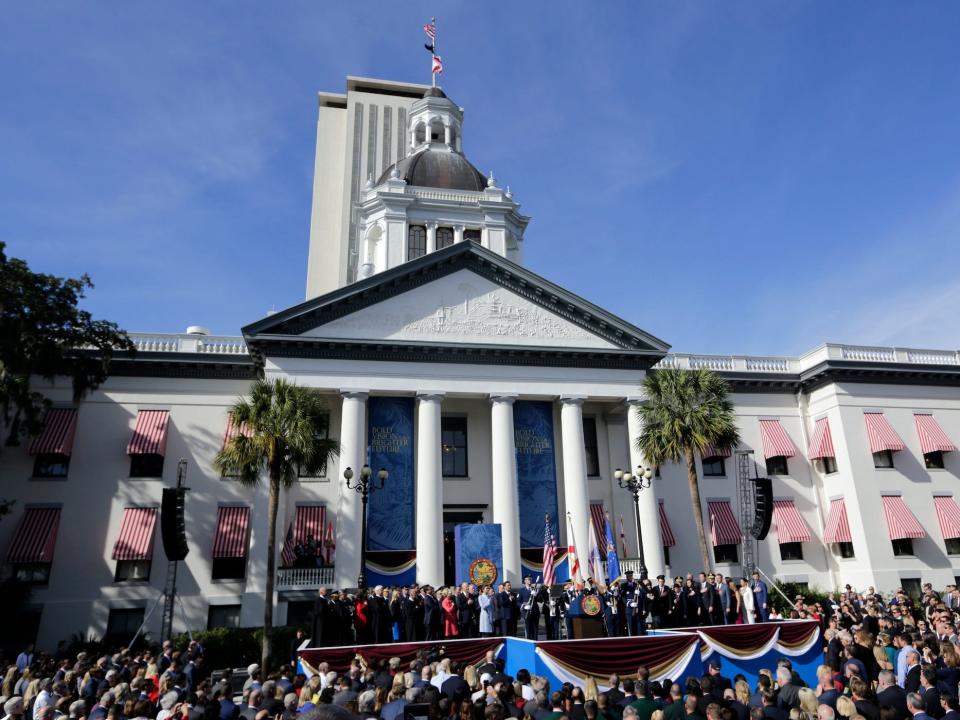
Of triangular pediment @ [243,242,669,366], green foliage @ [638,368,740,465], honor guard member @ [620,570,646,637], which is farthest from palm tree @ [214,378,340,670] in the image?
green foliage @ [638,368,740,465]

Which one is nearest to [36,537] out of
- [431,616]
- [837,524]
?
[431,616]

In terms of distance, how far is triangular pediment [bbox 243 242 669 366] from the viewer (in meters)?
28.7

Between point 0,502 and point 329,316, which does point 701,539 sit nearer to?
point 329,316

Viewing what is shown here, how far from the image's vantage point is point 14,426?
2481 centimetres

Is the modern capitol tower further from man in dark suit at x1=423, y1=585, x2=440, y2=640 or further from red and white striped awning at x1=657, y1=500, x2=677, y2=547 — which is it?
man in dark suit at x1=423, y1=585, x2=440, y2=640

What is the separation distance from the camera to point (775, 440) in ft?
115

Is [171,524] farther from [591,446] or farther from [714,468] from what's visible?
[714,468]

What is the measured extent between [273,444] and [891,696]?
62.1 feet

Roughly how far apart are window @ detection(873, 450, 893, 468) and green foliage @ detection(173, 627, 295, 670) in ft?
91.9

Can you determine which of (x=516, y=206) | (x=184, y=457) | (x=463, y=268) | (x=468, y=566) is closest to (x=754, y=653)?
(x=468, y=566)

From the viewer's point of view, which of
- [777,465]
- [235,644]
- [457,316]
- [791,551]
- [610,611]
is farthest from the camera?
[777,465]

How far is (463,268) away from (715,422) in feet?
41.1

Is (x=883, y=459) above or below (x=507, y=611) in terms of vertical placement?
above

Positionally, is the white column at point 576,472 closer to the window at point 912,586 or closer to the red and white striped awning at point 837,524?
the red and white striped awning at point 837,524
